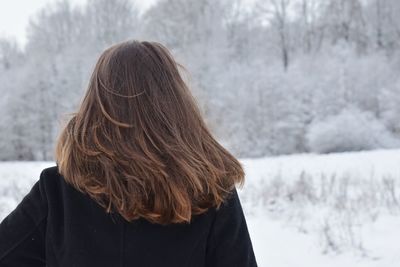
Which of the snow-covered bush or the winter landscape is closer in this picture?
the winter landscape

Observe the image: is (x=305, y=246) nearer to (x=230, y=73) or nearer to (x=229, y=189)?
(x=229, y=189)

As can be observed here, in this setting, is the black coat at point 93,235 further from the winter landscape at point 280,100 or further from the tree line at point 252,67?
the tree line at point 252,67

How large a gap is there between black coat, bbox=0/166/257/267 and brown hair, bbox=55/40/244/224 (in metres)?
0.04

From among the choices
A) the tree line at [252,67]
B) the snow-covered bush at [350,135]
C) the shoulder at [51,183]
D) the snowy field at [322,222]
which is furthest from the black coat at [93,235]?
the snow-covered bush at [350,135]

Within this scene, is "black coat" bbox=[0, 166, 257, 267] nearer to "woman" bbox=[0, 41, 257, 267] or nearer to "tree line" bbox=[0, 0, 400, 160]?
"woman" bbox=[0, 41, 257, 267]

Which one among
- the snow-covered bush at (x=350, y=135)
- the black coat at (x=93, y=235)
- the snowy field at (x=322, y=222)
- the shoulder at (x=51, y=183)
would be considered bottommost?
the snow-covered bush at (x=350, y=135)

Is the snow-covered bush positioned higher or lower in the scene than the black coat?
lower

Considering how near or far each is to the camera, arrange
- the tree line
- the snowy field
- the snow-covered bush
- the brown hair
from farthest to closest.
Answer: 1. the tree line
2. the snow-covered bush
3. the snowy field
4. the brown hair

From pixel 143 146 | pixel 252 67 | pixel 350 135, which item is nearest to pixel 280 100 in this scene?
pixel 252 67

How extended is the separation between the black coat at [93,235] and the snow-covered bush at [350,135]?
2499 centimetres

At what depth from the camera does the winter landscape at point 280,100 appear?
710cm

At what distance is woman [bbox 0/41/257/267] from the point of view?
138 cm

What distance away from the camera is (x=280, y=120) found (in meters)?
30.9

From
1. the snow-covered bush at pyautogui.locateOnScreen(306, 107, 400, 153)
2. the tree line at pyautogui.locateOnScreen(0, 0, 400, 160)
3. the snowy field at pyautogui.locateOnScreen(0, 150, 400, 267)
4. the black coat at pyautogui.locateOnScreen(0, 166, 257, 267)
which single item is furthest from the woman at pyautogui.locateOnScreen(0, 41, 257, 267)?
the snow-covered bush at pyautogui.locateOnScreen(306, 107, 400, 153)
